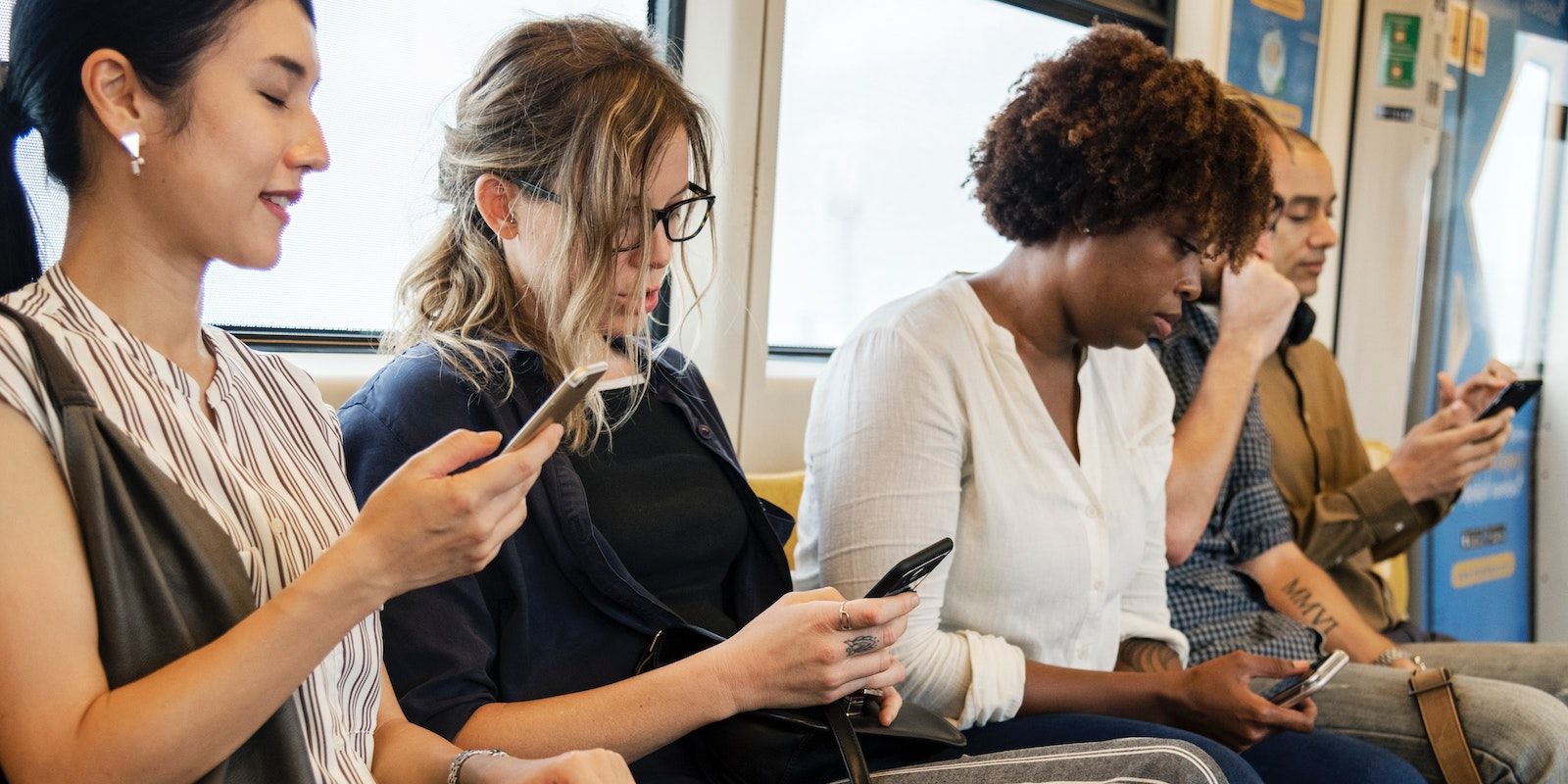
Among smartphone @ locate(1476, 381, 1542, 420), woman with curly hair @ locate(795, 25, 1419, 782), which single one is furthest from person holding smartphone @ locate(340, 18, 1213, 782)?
smartphone @ locate(1476, 381, 1542, 420)

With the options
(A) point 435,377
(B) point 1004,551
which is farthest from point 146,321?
(B) point 1004,551

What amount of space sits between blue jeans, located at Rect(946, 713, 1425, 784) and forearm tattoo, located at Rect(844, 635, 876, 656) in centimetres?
31

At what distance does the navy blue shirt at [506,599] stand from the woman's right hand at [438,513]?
1.23ft

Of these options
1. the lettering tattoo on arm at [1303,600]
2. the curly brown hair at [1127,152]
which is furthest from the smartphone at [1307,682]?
the curly brown hair at [1127,152]

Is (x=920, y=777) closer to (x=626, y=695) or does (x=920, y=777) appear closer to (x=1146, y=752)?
(x=1146, y=752)

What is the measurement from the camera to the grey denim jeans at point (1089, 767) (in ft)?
5.16

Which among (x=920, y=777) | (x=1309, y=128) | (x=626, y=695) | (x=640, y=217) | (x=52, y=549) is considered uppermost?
(x=1309, y=128)

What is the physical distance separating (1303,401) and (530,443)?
90.6 inches

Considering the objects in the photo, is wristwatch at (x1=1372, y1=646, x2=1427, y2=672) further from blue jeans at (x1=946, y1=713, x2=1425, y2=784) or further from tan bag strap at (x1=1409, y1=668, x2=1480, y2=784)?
blue jeans at (x1=946, y1=713, x2=1425, y2=784)

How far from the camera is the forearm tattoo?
148cm

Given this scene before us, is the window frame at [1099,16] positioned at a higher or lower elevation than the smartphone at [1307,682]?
higher

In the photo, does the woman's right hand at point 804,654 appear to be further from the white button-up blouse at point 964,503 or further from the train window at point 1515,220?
the train window at point 1515,220

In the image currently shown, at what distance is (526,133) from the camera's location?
1.64 meters

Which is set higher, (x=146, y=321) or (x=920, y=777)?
(x=146, y=321)
